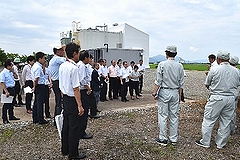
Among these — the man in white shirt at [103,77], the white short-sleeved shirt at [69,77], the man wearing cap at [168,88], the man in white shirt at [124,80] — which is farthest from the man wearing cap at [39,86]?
the man in white shirt at [124,80]

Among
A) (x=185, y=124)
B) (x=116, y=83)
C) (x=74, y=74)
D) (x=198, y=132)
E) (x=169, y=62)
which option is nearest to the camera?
(x=74, y=74)

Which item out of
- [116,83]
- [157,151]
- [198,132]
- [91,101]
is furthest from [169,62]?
[116,83]

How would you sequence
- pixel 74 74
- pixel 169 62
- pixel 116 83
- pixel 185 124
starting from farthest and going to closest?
pixel 116 83 → pixel 185 124 → pixel 169 62 → pixel 74 74

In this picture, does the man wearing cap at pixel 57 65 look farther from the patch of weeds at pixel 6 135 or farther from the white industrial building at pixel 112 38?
the white industrial building at pixel 112 38

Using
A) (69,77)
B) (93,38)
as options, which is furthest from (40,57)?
(93,38)

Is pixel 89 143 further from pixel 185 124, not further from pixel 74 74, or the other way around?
pixel 185 124

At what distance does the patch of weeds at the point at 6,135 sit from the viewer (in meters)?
5.21

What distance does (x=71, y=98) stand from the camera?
3.81 metres

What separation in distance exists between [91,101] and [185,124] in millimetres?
2602

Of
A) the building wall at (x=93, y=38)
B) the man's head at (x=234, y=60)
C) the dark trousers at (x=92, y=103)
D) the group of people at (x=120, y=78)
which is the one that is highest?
the building wall at (x=93, y=38)

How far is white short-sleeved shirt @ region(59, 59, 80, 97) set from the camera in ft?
12.2

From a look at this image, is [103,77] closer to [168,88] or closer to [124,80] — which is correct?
[124,80]

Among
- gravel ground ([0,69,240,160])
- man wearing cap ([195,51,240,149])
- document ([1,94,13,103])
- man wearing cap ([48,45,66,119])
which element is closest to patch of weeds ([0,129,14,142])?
gravel ground ([0,69,240,160])

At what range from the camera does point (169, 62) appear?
4801 mm
